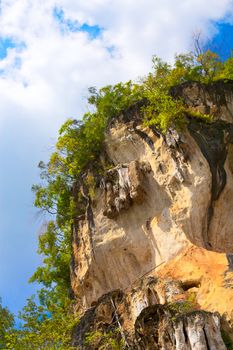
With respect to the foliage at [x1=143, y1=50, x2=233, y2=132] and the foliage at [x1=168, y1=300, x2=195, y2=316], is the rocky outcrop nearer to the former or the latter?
the foliage at [x1=168, y1=300, x2=195, y2=316]

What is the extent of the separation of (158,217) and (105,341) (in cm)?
725

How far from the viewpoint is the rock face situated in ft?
62.5

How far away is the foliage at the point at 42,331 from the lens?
16891mm

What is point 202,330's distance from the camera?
48.0 feet

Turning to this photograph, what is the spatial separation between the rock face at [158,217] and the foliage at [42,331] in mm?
831

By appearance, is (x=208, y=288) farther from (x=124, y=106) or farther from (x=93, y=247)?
(x=124, y=106)

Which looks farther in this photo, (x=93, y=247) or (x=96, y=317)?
A: (x=93, y=247)

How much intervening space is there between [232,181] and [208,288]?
572 cm

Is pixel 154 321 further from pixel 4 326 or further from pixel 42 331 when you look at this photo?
pixel 4 326

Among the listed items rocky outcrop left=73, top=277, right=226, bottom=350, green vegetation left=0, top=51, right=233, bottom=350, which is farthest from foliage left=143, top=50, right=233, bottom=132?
rocky outcrop left=73, top=277, right=226, bottom=350

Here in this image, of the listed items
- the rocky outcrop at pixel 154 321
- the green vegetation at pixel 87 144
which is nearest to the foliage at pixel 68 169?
the green vegetation at pixel 87 144

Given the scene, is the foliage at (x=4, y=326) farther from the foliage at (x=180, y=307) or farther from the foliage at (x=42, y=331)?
the foliage at (x=180, y=307)

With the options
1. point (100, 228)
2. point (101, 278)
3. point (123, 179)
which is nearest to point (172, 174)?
point (123, 179)

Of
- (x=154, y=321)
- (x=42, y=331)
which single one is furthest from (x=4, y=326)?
(x=154, y=321)
